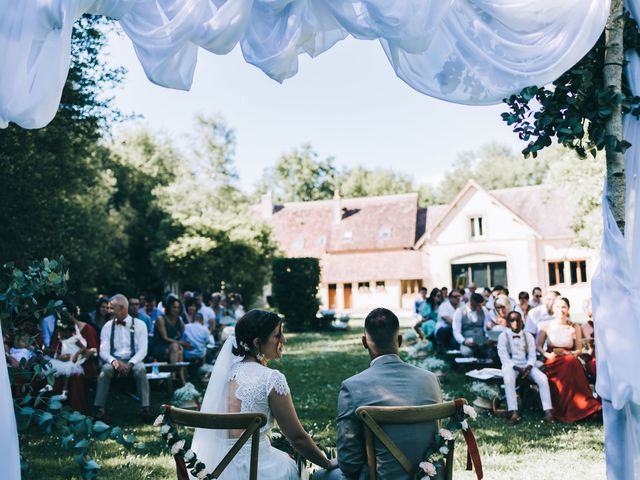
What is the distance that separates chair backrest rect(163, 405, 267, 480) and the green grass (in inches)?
107

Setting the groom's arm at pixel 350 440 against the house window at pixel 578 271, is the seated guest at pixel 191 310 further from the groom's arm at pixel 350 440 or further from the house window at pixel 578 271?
the house window at pixel 578 271

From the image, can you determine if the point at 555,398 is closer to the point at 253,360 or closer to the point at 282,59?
the point at 253,360

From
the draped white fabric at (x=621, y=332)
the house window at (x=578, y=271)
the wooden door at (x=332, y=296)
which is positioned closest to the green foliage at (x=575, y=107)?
the draped white fabric at (x=621, y=332)

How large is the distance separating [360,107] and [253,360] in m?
3.31

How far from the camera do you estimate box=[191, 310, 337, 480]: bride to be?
3.66 meters

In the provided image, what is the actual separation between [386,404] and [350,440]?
0.96 feet

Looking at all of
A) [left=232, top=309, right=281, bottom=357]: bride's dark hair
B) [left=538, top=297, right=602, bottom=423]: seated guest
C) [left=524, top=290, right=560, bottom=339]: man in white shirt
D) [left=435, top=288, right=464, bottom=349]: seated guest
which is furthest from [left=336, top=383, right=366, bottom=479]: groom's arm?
[left=435, top=288, right=464, bottom=349]: seated guest

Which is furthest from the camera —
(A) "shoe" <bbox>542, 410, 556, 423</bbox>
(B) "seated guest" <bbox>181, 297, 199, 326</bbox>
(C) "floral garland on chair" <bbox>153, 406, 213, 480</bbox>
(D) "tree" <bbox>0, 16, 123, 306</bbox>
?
(B) "seated guest" <bbox>181, 297, 199, 326</bbox>

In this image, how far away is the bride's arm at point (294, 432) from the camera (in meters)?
3.62

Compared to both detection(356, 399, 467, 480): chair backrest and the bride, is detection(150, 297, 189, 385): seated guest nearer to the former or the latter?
the bride

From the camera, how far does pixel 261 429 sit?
12.3 ft

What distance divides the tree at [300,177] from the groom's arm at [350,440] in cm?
5538

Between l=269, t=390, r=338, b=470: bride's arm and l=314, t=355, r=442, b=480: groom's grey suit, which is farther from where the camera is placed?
l=269, t=390, r=338, b=470: bride's arm

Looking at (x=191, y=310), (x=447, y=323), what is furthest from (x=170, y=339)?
(x=447, y=323)
